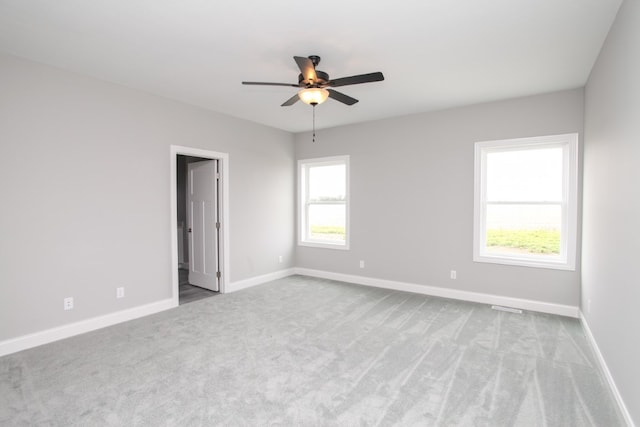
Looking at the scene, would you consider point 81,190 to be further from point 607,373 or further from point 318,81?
point 607,373

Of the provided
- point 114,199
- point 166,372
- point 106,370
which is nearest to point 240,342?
point 166,372

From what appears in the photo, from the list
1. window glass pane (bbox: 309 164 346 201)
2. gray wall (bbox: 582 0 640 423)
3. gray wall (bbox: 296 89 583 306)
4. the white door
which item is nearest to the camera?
gray wall (bbox: 582 0 640 423)

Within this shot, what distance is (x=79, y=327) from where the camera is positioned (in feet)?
11.1

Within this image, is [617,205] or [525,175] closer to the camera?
[617,205]

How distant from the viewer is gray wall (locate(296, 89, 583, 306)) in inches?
159

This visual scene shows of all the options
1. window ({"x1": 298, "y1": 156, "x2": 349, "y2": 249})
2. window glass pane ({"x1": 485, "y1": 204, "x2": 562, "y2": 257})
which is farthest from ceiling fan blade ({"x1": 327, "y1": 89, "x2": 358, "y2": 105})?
window glass pane ({"x1": 485, "y1": 204, "x2": 562, "y2": 257})

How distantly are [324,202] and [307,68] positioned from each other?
11.8 ft

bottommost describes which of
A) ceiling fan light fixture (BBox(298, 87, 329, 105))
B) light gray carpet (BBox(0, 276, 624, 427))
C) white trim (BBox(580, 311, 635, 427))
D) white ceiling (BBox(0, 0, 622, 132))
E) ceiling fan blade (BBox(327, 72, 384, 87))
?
light gray carpet (BBox(0, 276, 624, 427))

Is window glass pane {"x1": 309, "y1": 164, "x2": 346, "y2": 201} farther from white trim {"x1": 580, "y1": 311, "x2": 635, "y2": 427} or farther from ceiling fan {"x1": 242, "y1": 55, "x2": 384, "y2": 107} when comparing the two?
white trim {"x1": 580, "y1": 311, "x2": 635, "y2": 427}

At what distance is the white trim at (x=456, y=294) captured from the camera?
3979 mm

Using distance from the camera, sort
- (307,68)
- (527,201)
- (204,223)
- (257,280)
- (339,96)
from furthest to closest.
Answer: (257,280) → (204,223) → (527,201) → (339,96) → (307,68)

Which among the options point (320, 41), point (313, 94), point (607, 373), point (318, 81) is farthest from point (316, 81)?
point (607, 373)

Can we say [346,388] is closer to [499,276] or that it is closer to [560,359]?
[560,359]

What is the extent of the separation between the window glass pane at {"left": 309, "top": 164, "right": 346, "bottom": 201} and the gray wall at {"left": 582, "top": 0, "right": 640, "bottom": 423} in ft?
11.5
